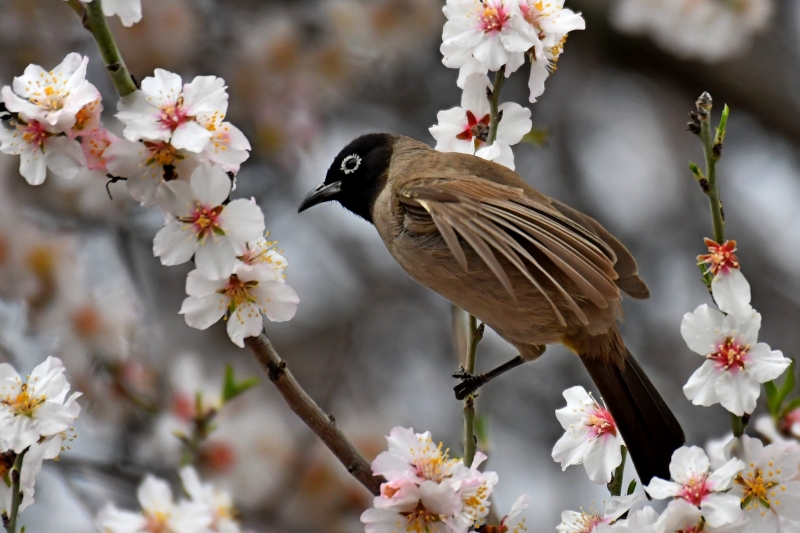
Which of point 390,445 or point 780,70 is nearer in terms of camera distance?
point 390,445

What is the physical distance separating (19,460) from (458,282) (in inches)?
66.8

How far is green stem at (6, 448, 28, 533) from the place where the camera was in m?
1.96

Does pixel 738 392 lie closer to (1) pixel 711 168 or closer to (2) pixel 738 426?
(2) pixel 738 426

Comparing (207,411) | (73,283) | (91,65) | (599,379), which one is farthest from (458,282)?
(91,65)

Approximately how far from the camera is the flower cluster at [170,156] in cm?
215

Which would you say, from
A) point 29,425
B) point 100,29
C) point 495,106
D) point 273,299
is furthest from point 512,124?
point 29,425

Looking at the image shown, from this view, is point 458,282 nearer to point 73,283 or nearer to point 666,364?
point 73,283

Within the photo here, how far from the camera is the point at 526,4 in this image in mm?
2670

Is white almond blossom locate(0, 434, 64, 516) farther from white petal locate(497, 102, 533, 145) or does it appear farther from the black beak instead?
the black beak

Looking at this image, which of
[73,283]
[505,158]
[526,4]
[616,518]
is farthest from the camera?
[73,283]

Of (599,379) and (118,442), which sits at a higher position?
(118,442)

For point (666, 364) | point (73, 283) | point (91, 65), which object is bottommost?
point (73, 283)

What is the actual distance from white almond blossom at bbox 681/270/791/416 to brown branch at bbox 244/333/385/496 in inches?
30.9

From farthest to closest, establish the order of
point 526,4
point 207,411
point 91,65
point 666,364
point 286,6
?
point 666,364 < point 286,6 < point 91,65 < point 207,411 < point 526,4
